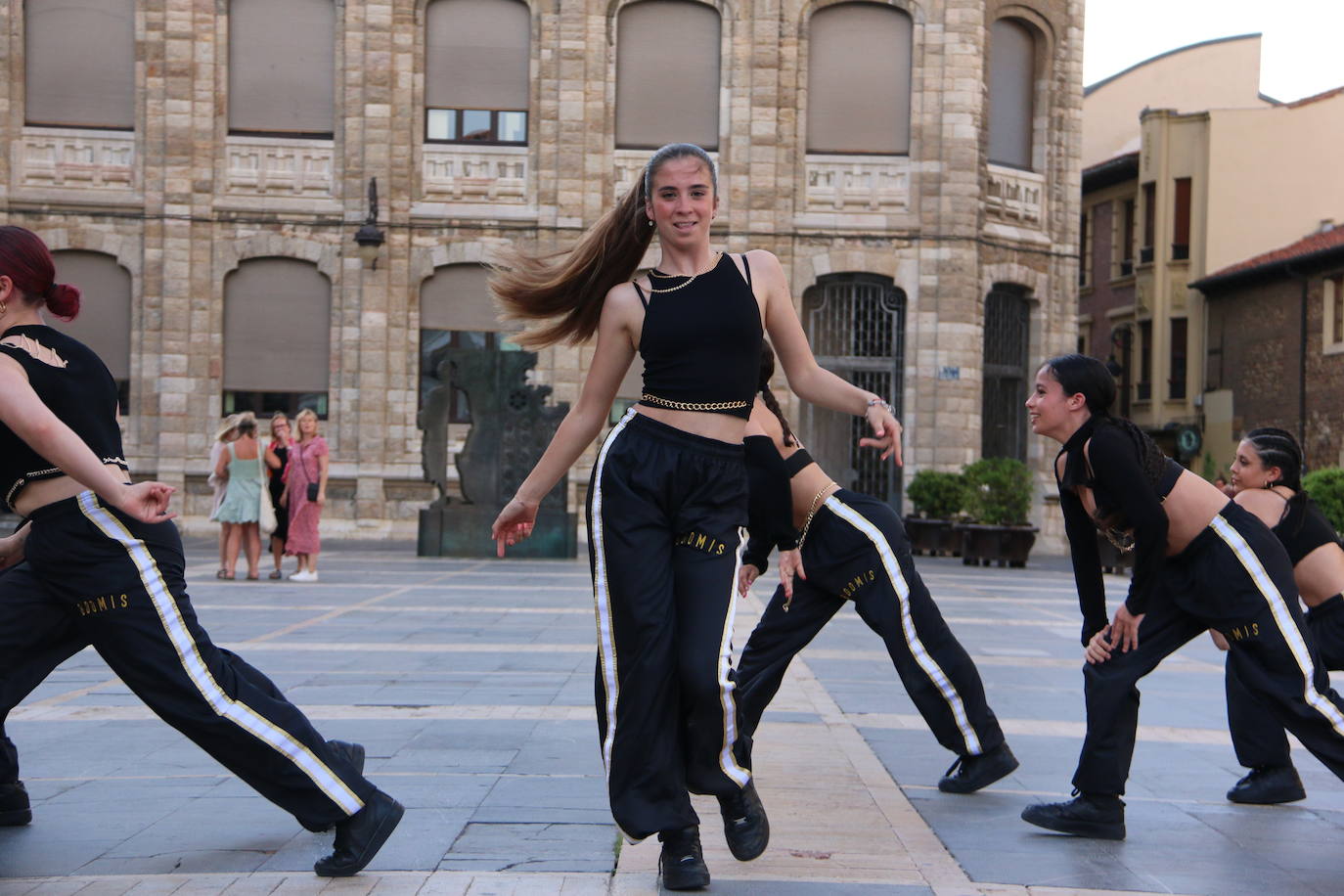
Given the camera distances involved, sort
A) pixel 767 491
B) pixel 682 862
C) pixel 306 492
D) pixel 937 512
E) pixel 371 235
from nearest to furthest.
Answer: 1. pixel 682 862
2. pixel 767 491
3. pixel 306 492
4. pixel 937 512
5. pixel 371 235

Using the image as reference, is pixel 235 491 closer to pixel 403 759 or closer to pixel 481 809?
pixel 403 759

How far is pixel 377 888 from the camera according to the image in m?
4.30

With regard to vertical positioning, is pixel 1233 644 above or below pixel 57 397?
below

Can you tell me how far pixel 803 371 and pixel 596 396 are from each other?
65 centimetres

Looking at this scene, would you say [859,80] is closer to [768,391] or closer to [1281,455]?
[1281,455]

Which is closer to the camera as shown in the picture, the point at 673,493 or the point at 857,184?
the point at 673,493

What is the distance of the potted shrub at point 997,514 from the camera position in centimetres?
2423

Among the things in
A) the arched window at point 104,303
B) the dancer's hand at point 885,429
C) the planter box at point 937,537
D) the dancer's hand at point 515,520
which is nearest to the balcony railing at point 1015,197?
the planter box at point 937,537

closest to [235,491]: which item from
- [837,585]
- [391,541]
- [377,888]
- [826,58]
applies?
[391,541]

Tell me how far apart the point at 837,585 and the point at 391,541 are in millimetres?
21198

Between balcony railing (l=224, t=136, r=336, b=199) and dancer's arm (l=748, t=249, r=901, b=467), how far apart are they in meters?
23.7

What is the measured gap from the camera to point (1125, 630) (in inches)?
209

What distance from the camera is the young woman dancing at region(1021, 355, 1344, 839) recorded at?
16.9 feet

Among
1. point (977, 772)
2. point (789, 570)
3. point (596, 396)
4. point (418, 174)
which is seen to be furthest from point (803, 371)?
point (418, 174)
